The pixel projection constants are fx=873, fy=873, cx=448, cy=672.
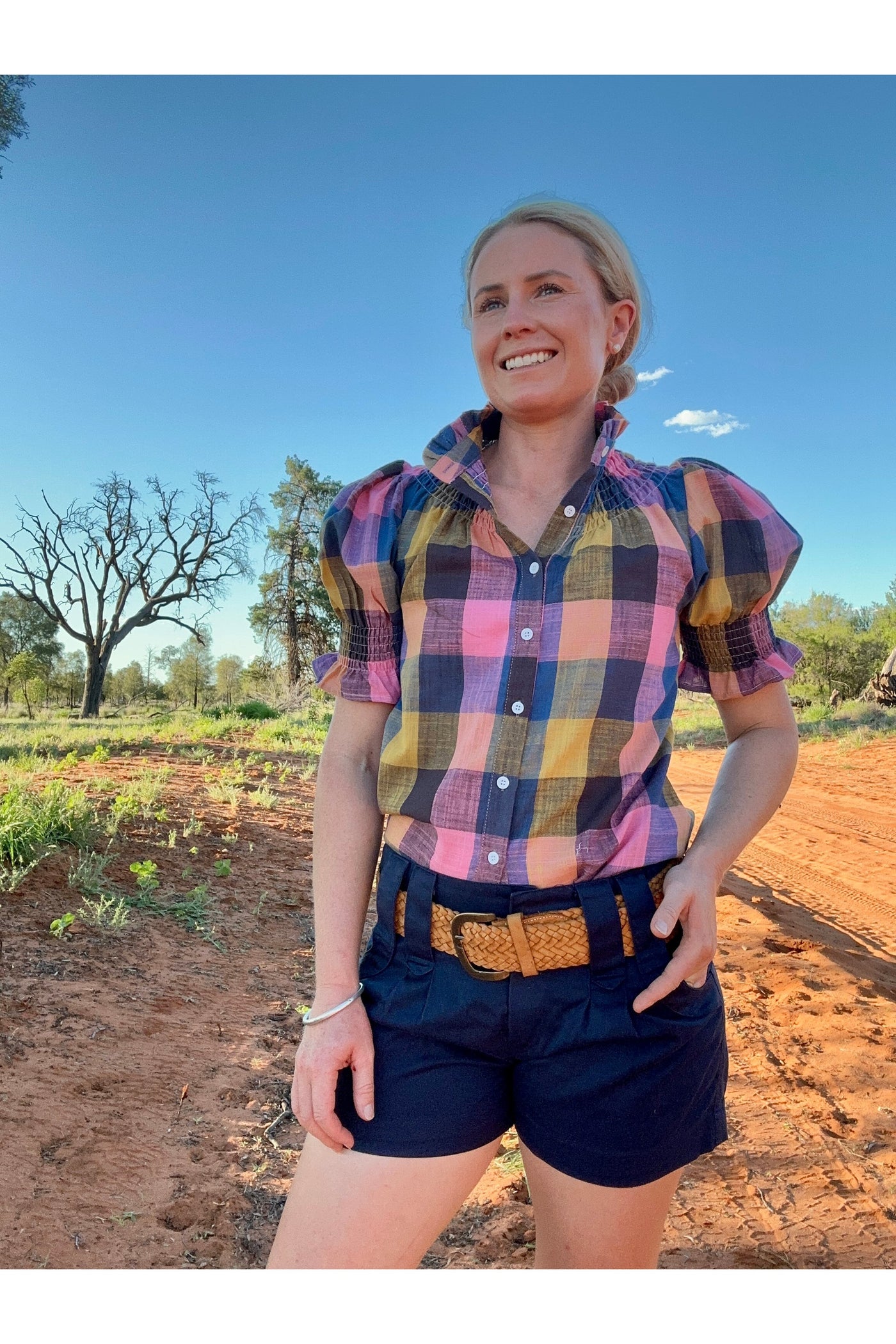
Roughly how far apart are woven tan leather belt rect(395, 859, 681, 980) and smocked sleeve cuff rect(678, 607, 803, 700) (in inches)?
14.4

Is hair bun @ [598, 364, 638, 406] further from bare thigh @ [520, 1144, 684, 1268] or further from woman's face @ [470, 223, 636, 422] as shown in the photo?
bare thigh @ [520, 1144, 684, 1268]

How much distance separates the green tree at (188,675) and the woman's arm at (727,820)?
3646cm

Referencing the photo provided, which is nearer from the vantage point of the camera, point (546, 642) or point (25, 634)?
point (546, 642)

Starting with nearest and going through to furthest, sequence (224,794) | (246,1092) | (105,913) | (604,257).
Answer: (604,257)
(246,1092)
(105,913)
(224,794)

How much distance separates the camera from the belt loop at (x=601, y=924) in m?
1.01

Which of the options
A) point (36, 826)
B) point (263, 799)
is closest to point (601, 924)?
point (36, 826)

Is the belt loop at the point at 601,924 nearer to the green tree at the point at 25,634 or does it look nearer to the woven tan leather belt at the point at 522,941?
the woven tan leather belt at the point at 522,941

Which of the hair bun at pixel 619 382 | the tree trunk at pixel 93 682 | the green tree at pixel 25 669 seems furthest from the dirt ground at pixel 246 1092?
the green tree at pixel 25 669

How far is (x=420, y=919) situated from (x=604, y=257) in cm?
94

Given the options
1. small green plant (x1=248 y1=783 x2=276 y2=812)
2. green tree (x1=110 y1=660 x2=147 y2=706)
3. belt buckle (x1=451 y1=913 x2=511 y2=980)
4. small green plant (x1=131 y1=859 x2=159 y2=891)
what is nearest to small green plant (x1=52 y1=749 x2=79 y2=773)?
small green plant (x1=248 y1=783 x2=276 y2=812)

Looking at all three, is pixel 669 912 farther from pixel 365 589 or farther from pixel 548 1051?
pixel 365 589

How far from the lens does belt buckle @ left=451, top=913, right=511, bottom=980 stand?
3.36 feet

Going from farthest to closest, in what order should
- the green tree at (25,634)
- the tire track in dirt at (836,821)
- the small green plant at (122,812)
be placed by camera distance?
the green tree at (25,634) → the tire track in dirt at (836,821) → the small green plant at (122,812)

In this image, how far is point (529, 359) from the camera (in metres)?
A: 1.21
